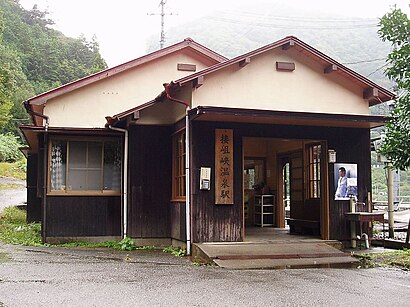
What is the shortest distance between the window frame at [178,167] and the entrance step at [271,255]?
1.52 metres

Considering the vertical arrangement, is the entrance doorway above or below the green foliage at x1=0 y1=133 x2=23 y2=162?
below

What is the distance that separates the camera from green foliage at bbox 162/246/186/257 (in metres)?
10.8

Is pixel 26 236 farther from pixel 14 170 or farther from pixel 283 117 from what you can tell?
pixel 14 170

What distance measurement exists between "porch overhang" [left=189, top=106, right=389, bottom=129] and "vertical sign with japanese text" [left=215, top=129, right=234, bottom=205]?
1.14 ft

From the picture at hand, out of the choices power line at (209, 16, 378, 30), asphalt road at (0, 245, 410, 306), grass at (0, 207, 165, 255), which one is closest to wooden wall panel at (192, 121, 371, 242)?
asphalt road at (0, 245, 410, 306)

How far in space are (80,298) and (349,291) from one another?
3.43m

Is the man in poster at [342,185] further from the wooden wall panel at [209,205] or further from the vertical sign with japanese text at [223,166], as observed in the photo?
the vertical sign with japanese text at [223,166]

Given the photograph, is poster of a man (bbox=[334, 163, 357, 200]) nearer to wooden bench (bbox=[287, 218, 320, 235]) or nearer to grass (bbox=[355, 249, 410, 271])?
wooden bench (bbox=[287, 218, 320, 235])

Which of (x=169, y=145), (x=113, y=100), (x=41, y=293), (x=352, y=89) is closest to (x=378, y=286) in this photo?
(x=41, y=293)

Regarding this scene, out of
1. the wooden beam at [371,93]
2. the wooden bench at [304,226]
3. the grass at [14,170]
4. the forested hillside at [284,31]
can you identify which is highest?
the forested hillside at [284,31]

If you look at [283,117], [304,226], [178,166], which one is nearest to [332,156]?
[283,117]

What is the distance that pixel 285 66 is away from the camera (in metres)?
11.4

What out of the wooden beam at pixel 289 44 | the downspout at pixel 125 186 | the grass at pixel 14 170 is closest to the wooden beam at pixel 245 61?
the wooden beam at pixel 289 44

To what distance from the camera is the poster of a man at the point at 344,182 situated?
456 inches
